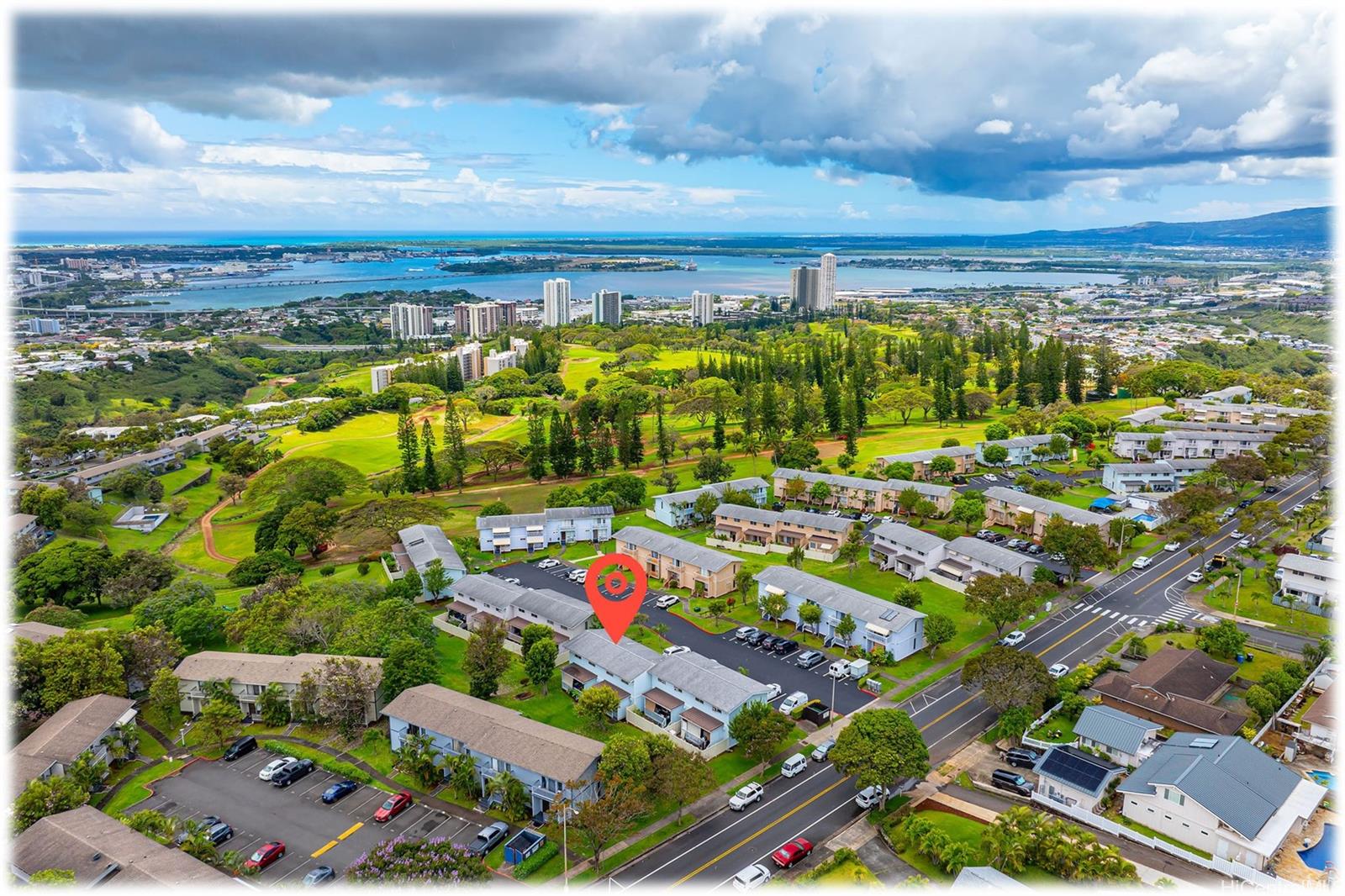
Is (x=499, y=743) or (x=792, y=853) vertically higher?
(x=499, y=743)

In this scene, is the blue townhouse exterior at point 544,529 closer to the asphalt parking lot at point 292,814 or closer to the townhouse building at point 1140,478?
the asphalt parking lot at point 292,814

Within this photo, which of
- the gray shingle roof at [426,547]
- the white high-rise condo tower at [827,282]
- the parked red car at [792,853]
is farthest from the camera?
the white high-rise condo tower at [827,282]

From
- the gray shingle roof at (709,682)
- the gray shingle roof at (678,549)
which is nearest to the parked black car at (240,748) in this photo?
the gray shingle roof at (709,682)

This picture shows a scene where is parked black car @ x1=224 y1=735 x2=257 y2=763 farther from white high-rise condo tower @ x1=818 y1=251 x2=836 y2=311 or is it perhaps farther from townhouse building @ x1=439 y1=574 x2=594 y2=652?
white high-rise condo tower @ x1=818 y1=251 x2=836 y2=311

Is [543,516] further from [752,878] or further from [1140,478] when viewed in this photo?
[1140,478]

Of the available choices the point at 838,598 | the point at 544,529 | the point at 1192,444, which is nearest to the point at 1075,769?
the point at 838,598

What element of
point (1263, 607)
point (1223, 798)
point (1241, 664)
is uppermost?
point (1263, 607)
